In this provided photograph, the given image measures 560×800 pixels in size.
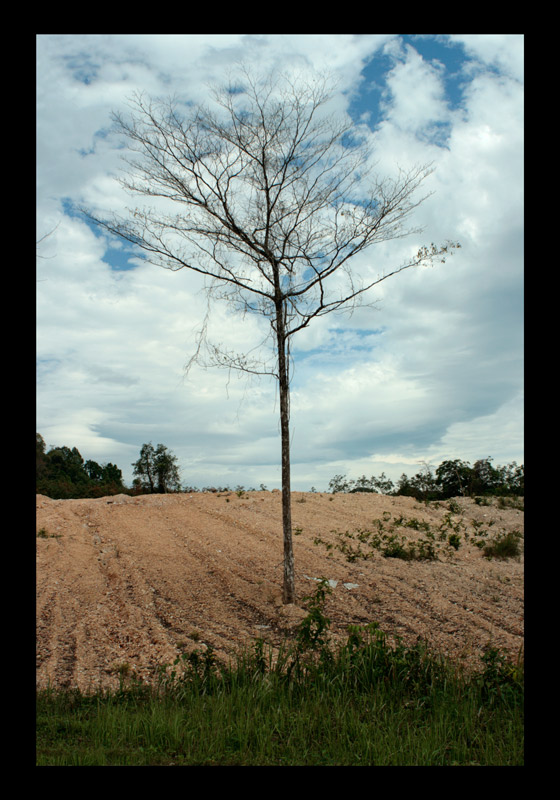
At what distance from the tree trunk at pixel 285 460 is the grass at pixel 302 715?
233 cm

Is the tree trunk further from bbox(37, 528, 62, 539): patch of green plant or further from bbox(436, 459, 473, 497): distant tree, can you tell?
bbox(436, 459, 473, 497): distant tree

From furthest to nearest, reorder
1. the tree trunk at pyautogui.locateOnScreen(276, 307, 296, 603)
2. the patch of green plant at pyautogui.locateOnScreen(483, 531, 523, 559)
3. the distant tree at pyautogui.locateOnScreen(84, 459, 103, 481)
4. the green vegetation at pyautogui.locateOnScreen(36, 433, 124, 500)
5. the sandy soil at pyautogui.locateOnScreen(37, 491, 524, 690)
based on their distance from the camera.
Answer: the distant tree at pyautogui.locateOnScreen(84, 459, 103, 481)
the green vegetation at pyautogui.locateOnScreen(36, 433, 124, 500)
the patch of green plant at pyautogui.locateOnScreen(483, 531, 523, 559)
the tree trunk at pyautogui.locateOnScreen(276, 307, 296, 603)
the sandy soil at pyautogui.locateOnScreen(37, 491, 524, 690)

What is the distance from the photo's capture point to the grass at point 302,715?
3.19 m

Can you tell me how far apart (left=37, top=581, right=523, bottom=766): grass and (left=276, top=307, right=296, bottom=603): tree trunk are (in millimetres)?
2327

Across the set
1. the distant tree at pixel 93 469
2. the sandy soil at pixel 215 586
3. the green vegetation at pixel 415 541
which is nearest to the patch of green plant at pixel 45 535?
the sandy soil at pixel 215 586

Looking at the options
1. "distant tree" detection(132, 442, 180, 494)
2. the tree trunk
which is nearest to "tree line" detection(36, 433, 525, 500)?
"distant tree" detection(132, 442, 180, 494)

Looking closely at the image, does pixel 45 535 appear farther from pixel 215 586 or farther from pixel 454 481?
pixel 454 481

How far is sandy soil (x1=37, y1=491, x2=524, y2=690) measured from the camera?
607cm

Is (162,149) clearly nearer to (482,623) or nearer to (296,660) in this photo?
(296,660)

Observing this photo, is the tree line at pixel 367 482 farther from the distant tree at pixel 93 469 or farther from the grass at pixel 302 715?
the grass at pixel 302 715
